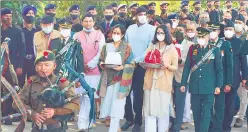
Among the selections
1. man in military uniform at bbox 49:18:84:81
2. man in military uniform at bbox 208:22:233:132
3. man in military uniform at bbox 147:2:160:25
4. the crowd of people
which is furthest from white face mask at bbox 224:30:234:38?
man in military uniform at bbox 49:18:84:81

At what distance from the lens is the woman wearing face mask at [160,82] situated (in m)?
7.45

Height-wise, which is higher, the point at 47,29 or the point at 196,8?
the point at 196,8

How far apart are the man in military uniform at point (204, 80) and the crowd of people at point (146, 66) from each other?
0.01 meters

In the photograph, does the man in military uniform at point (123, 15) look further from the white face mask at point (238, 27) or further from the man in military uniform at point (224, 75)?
the man in military uniform at point (224, 75)

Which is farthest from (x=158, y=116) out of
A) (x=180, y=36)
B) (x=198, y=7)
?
(x=198, y=7)

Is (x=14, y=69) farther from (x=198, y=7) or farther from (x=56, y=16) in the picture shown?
(x=198, y=7)

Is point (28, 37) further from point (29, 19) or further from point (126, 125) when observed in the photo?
point (126, 125)

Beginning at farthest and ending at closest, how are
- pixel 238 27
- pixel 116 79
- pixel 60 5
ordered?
pixel 60 5 → pixel 238 27 → pixel 116 79

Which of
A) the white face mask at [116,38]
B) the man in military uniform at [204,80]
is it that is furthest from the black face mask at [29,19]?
the man in military uniform at [204,80]

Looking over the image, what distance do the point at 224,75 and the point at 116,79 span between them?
1409 millimetres

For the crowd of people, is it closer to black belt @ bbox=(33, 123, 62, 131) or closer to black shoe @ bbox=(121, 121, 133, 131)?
black shoe @ bbox=(121, 121, 133, 131)

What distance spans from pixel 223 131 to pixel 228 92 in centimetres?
55

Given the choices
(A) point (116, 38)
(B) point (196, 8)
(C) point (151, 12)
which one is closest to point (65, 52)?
(A) point (116, 38)

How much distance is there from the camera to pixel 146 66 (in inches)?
293
